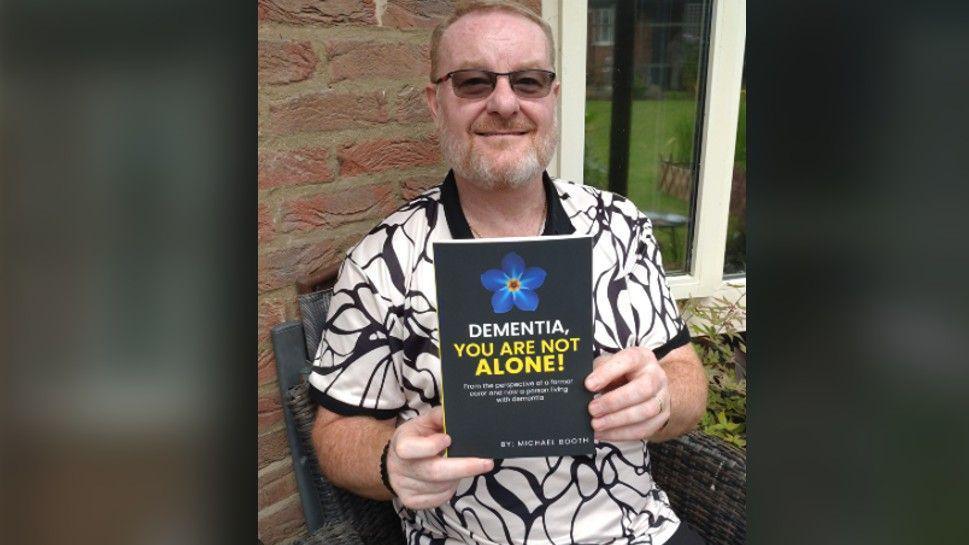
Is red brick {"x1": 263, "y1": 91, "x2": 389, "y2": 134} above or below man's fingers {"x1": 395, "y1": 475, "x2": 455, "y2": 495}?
above

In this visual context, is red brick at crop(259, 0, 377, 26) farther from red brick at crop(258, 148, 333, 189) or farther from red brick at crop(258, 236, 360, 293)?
red brick at crop(258, 236, 360, 293)

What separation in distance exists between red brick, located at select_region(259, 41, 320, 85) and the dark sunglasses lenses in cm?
31

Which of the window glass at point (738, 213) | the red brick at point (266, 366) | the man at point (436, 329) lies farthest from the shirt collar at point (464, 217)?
the window glass at point (738, 213)

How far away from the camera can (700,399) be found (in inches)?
58.1

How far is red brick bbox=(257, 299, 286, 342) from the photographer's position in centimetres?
148

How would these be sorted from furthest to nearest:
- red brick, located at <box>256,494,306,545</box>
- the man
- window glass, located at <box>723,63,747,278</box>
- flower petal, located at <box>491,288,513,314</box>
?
window glass, located at <box>723,63,747,278</box> < red brick, located at <box>256,494,306,545</box> < the man < flower petal, located at <box>491,288,513,314</box>

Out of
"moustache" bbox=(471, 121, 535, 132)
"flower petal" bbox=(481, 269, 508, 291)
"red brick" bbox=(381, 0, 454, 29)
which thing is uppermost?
"red brick" bbox=(381, 0, 454, 29)

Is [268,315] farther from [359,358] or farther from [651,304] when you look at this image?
[651,304]

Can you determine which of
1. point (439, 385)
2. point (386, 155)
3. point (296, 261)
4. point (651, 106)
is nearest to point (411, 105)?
point (386, 155)

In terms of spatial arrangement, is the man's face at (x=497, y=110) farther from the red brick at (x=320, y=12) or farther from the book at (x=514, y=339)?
the book at (x=514, y=339)

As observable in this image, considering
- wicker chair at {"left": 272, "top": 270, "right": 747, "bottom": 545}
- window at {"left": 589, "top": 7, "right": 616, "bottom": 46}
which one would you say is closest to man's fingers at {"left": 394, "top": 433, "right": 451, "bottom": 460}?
wicker chair at {"left": 272, "top": 270, "right": 747, "bottom": 545}
